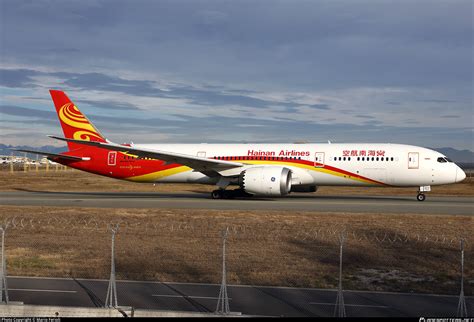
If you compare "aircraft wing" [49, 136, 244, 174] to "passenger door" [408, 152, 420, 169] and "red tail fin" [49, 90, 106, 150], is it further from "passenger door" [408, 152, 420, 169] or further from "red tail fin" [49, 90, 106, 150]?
"passenger door" [408, 152, 420, 169]

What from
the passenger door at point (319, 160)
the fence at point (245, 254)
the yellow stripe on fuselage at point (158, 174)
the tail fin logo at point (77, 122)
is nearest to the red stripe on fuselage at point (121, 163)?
the yellow stripe on fuselage at point (158, 174)

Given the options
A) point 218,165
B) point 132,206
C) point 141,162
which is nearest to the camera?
point 132,206

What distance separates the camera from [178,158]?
3609 cm

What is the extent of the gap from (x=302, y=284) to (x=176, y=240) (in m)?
7.28

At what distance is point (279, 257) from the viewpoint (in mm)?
17203

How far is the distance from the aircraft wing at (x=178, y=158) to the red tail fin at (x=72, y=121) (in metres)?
5.12

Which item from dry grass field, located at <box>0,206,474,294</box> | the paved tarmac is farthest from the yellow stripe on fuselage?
the paved tarmac

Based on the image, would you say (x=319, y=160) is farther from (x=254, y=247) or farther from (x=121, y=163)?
(x=254, y=247)

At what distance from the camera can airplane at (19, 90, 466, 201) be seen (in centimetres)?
3503

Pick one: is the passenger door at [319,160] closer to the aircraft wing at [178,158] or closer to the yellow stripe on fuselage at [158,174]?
the aircraft wing at [178,158]

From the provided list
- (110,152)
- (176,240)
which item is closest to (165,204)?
(110,152)

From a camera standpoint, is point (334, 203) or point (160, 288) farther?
point (334, 203)

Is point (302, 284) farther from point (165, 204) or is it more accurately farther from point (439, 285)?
point (165, 204)

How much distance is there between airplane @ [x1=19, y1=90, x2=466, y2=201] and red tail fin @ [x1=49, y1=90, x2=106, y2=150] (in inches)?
3.0
